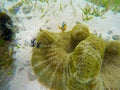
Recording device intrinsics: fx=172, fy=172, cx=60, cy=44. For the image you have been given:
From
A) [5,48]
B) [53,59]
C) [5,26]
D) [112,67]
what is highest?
[5,26]

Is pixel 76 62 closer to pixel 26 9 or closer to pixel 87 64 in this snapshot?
pixel 87 64

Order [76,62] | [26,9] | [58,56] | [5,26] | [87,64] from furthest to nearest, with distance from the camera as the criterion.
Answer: [26,9] → [5,26] → [58,56] → [76,62] → [87,64]

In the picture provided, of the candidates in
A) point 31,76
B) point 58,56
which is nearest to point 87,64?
point 58,56

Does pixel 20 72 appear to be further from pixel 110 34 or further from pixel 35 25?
pixel 110 34

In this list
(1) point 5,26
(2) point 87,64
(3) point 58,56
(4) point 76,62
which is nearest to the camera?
(2) point 87,64

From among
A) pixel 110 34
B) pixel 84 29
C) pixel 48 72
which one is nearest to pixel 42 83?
pixel 48 72

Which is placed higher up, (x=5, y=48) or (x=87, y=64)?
(x=5, y=48)
